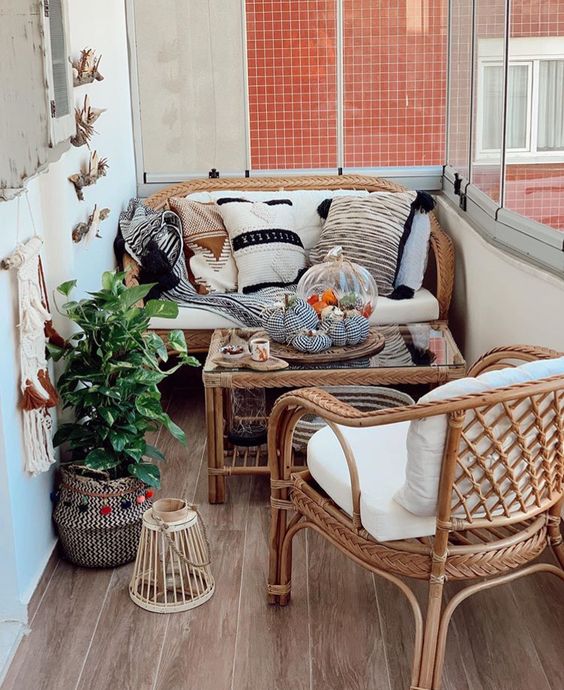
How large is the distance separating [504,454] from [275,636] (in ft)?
2.84

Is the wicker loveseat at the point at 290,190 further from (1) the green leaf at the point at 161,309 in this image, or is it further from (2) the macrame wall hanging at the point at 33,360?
(2) the macrame wall hanging at the point at 33,360

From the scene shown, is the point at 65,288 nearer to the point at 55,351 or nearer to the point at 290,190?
the point at 55,351

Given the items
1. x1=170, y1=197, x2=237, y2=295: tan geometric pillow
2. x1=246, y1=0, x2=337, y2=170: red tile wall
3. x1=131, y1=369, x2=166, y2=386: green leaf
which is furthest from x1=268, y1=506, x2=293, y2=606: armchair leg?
x1=246, y1=0, x2=337, y2=170: red tile wall

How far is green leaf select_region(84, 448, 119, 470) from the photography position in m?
2.87

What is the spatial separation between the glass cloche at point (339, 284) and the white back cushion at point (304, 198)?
0.94 metres

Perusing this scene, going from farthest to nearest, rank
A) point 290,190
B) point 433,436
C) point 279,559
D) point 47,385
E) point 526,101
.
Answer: point 290,190 → point 526,101 → point 47,385 → point 279,559 → point 433,436

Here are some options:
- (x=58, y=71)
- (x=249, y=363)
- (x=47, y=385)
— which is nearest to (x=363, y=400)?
(x=249, y=363)

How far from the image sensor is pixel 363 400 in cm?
353

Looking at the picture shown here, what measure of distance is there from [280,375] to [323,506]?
90cm

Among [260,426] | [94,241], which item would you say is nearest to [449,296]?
[260,426]

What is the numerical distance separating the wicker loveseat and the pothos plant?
1.12 metres

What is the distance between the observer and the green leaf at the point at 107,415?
2.83 m

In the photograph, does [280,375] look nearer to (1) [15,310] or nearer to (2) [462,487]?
(1) [15,310]

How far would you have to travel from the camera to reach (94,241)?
3.93 meters
